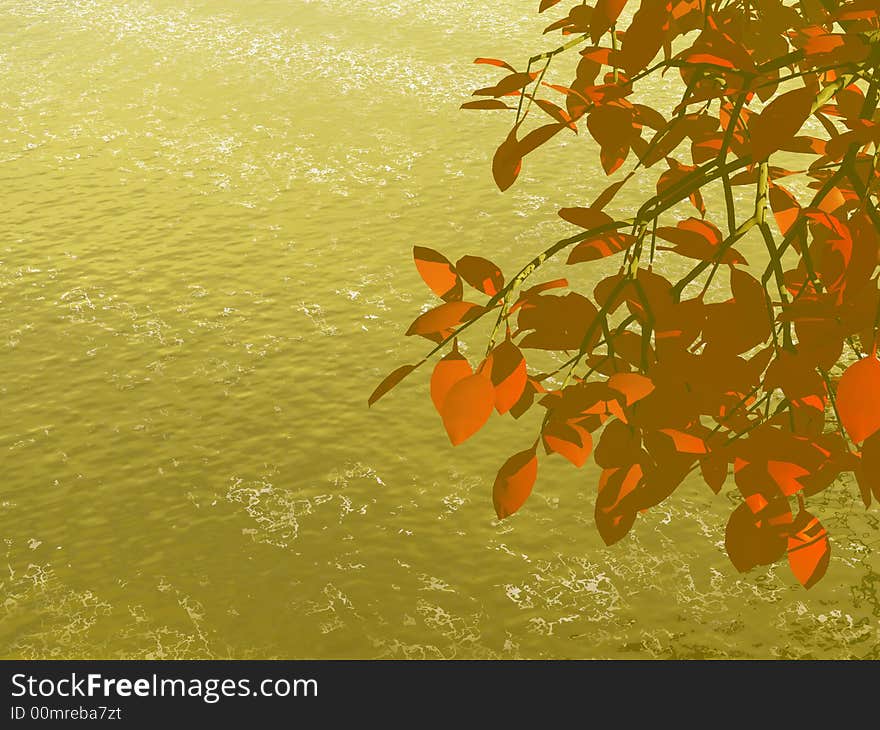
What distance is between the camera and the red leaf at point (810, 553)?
0.76 m

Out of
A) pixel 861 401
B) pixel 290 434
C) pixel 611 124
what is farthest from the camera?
pixel 290 434

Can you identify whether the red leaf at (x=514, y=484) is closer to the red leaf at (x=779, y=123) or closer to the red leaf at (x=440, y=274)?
the red leaf at (x=440, y=274)

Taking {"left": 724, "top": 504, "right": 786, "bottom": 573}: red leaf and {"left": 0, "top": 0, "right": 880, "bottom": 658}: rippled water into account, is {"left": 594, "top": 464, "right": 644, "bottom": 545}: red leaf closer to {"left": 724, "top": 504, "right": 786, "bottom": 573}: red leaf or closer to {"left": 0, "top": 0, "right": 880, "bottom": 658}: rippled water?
{"left": 724, "top": 504, "right": 786, "bottom": 573}: red leaf

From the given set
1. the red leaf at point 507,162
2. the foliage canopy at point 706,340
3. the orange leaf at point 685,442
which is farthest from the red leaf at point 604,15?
the orange leaf at point 685,442

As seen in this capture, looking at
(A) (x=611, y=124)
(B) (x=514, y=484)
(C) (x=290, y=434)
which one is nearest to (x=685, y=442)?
(B) (x=514, y=484)

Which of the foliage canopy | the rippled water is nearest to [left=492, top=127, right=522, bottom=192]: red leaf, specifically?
the foliage canopy

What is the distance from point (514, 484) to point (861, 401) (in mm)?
250

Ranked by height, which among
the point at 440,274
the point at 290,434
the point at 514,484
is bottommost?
the point at 290,434

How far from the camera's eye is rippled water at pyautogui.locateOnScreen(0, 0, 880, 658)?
4.99ft

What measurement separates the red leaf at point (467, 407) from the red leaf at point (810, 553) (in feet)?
0.78

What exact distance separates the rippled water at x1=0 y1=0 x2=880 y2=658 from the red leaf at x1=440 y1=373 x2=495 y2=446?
82 centimetres

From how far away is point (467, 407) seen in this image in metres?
0.73

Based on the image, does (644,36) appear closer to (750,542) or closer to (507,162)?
(507,162)
